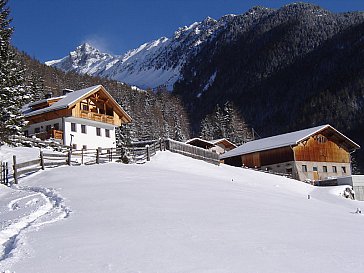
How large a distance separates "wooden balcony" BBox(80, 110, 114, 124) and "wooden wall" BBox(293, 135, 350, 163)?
823 inches

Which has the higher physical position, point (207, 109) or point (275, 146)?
point (207, 109)

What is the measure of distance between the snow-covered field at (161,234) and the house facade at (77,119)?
88.2 ft

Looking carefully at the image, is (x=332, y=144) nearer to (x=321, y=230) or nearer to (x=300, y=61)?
(x=321, y=230)

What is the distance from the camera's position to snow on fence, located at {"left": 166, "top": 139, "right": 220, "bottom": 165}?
120 ft

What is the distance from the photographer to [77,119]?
Result: 4534 cm

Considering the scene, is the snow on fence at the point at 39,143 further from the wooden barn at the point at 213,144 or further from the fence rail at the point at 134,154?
the wooden barn at the point at 213,144

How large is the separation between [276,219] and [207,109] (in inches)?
7352

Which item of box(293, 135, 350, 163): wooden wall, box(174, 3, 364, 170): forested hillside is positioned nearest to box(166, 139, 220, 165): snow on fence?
Answer: box(293, 135, 350, 163): wooden wall

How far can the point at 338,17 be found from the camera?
19288 centimetres

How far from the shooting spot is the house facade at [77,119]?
44.0 m

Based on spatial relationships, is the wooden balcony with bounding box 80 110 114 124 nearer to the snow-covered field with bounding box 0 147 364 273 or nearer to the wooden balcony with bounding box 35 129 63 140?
the wooden balcony with bounding box 35 129 63 140

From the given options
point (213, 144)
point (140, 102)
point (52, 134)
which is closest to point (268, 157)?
point (213, 144)

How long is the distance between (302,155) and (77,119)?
25261 mm

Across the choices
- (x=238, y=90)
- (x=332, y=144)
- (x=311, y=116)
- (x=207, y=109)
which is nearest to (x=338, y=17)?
(x=238, y=90)
